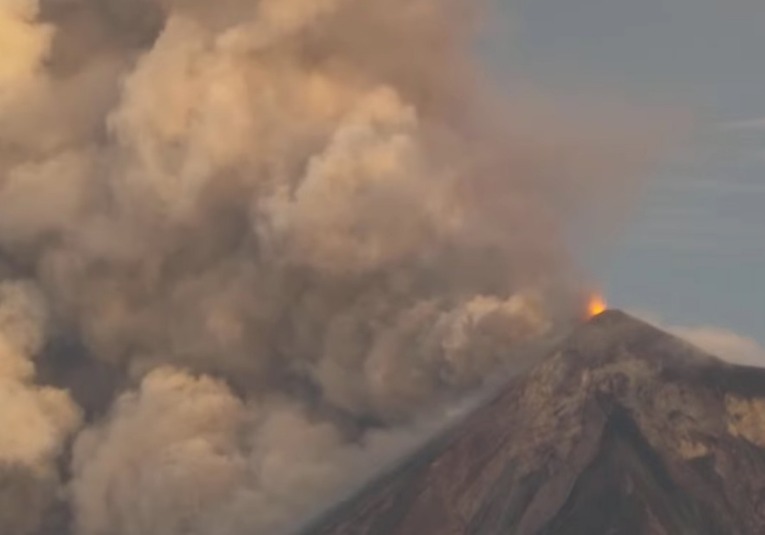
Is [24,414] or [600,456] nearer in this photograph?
[600,456]

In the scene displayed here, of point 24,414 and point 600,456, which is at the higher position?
point 24,414

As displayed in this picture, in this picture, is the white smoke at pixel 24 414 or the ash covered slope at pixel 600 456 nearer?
the ash covered slope at pixel 600 456

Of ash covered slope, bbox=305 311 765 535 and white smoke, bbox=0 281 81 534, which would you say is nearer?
ash covered slope, bbox=305 311 765 535

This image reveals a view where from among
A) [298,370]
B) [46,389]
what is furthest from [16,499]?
[298,370]

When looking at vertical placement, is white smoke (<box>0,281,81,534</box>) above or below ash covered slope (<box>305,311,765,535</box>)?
above

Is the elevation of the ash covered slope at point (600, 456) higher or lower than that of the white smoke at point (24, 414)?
lower

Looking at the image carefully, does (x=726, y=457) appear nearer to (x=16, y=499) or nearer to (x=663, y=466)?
(x=663, y=466)

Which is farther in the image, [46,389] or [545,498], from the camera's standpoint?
[46,389]

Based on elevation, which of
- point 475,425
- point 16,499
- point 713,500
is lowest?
point 713,500
